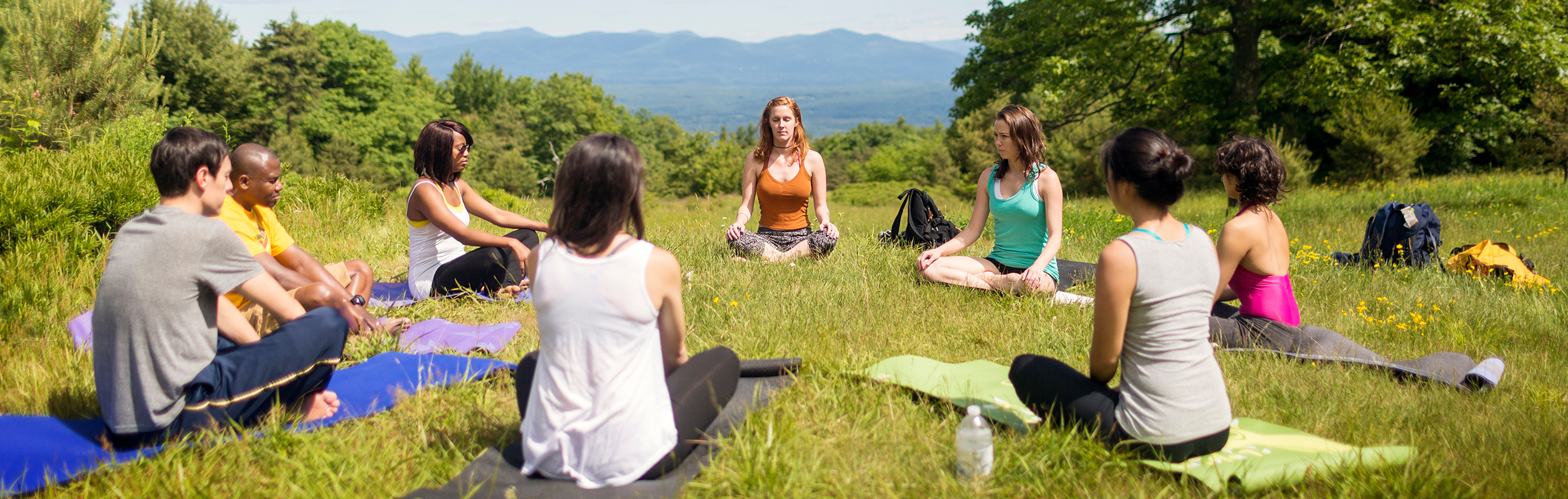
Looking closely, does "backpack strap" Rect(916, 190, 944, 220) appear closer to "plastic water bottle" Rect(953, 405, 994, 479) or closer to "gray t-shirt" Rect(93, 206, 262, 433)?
"plastic water bottle" Rect(953, 405, 994, 479)

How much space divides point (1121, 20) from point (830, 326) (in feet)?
52.5

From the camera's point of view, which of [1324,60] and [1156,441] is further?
[1324,60]

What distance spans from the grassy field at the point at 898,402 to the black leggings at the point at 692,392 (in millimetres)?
143

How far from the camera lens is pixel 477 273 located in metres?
5.37

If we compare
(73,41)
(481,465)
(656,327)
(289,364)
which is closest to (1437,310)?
(656,327)

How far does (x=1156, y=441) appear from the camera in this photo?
2586 millimetres

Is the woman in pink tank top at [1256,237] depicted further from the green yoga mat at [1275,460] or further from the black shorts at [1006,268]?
the black shorts at [1006,268]

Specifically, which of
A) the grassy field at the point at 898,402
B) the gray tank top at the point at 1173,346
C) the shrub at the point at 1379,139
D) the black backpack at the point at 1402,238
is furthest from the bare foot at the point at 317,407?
the shrub at the point at 1379,139

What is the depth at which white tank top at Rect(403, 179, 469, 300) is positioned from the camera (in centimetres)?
544

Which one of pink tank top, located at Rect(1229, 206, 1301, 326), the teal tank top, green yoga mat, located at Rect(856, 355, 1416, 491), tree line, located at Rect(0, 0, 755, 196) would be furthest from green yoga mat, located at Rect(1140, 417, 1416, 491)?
tree line, located at Rect(0, 0, 755, 196)

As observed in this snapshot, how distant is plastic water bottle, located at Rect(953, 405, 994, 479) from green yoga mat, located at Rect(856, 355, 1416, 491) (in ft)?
1.31

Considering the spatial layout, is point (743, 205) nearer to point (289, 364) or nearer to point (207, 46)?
point (289, 364)

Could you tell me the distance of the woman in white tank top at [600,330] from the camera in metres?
2.22

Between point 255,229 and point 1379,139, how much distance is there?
20.7m
